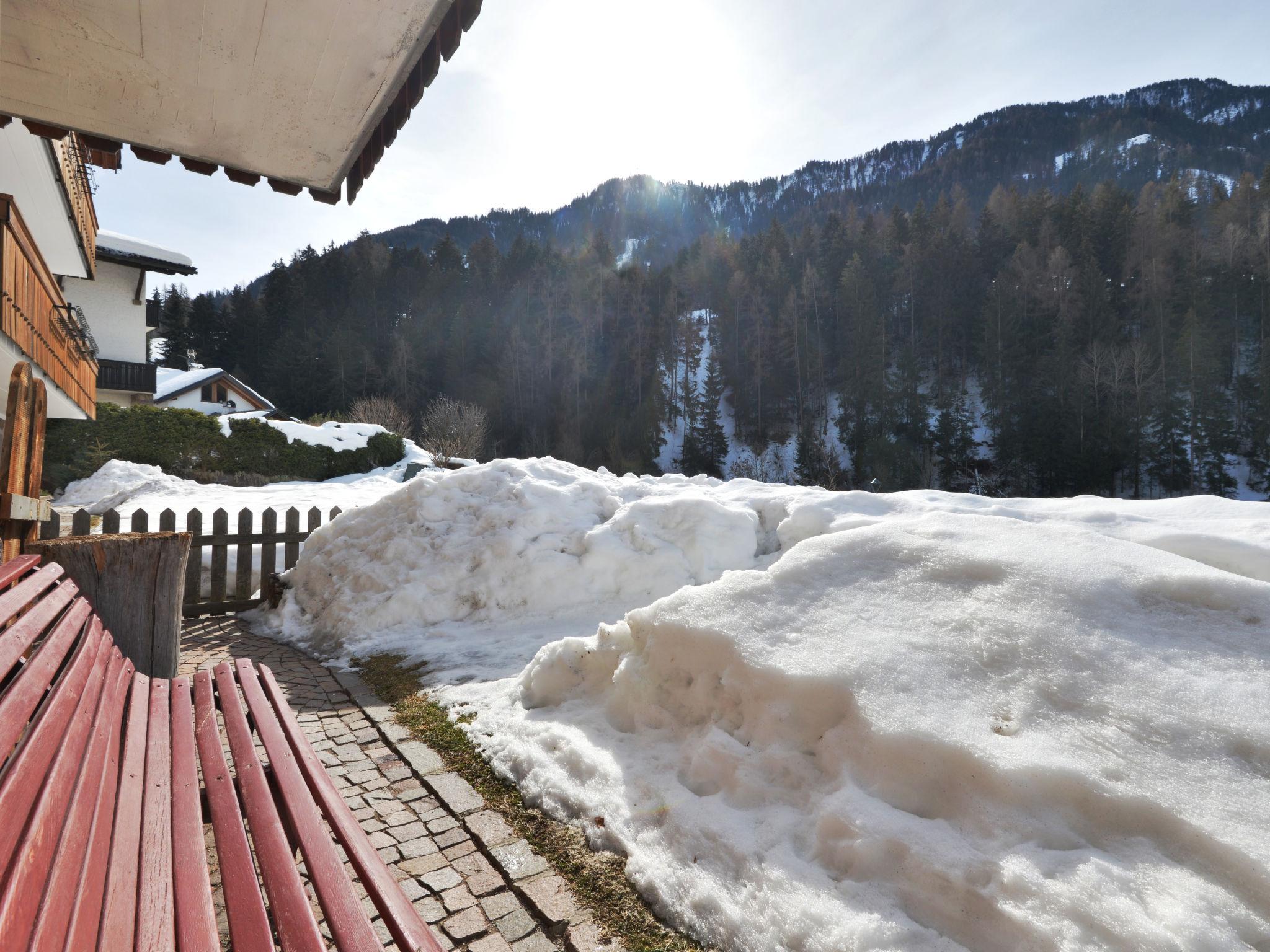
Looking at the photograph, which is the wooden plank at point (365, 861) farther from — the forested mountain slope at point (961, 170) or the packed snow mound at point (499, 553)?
the forested mountain slope at point (961, 170)

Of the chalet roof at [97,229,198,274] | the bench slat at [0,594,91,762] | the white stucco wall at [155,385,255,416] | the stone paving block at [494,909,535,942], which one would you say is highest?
the chalet roof at [97,229,198,274]

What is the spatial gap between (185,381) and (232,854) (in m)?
41.5

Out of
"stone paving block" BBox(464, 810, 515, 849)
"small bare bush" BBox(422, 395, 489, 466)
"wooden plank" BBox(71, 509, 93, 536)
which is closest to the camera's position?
"stone paving block" BBox(464, 810, 515, 849)

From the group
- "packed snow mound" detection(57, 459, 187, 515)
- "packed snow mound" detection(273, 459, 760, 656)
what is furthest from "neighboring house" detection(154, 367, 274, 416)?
"packed snow mound" detection(273, 459, 760, 656)

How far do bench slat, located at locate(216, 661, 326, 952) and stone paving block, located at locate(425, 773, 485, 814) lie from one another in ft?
3.08

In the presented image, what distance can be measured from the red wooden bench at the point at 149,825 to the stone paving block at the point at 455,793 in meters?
0.77

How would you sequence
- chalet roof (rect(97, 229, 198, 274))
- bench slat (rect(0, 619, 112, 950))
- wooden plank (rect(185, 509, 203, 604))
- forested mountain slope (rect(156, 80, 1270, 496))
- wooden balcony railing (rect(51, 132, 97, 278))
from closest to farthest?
1. bench slat (rect(0, 619, 112, 950))
2. wooden plank (rect(185, 509, 203, 604))
3. wooden balcony railing (rect(51, 132, 97, 278))
4. chalet roof (rect(97, 229, 198, 274))
5. forested mountain slope (rect(156, 80, 1270, 496))

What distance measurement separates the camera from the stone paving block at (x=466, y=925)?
1879 millimetres

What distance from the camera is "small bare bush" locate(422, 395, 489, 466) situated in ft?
89.6

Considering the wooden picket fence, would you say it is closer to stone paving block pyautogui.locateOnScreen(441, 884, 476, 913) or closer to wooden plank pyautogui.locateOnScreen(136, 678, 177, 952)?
wooden plank pyautogui.locateOnScreen(136, 678, 177, 952)

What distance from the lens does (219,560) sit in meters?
6.49

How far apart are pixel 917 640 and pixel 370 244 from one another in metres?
67.0

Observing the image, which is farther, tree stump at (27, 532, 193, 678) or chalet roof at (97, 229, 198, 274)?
chalet roof at (97, 229, 198, 274)

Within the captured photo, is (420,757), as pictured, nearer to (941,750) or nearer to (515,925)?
(515,925)
